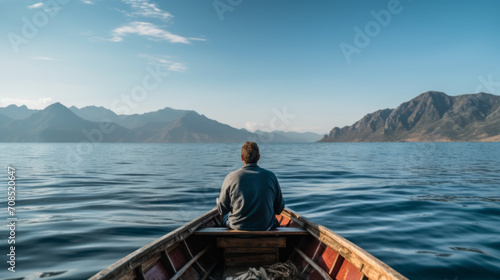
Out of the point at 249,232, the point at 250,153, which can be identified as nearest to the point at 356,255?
the point at 249,232

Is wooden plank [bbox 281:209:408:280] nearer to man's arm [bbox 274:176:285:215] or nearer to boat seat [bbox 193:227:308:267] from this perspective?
boat seat [bbox 193:227:308:267]

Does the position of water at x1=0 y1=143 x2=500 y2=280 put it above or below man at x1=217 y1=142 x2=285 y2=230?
below

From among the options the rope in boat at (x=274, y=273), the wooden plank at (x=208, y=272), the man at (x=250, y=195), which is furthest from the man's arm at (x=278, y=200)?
the wooden plank at (x=208, y=272)

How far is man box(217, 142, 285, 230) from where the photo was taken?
6.27 m

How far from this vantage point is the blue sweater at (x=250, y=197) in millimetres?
6266

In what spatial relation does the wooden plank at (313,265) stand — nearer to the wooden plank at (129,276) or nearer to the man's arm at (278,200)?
the man's arm at (278,200)

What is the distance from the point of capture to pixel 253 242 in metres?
6.54

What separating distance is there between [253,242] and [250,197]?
1022 mm

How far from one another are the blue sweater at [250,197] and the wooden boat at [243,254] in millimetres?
228

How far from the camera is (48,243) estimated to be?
30.4 feet

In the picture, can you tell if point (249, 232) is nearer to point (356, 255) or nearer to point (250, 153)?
point (250, 153)

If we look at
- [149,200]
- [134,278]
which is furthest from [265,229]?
[149,200]

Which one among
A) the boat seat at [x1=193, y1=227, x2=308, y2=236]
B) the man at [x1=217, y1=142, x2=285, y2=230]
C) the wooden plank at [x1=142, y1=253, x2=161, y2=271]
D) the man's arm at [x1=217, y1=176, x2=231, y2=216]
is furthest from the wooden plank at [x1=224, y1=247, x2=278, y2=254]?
the wooden plank at [x1=142, y1=253, x2=161, y2=271]

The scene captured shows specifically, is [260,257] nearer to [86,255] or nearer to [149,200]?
[86,255]
